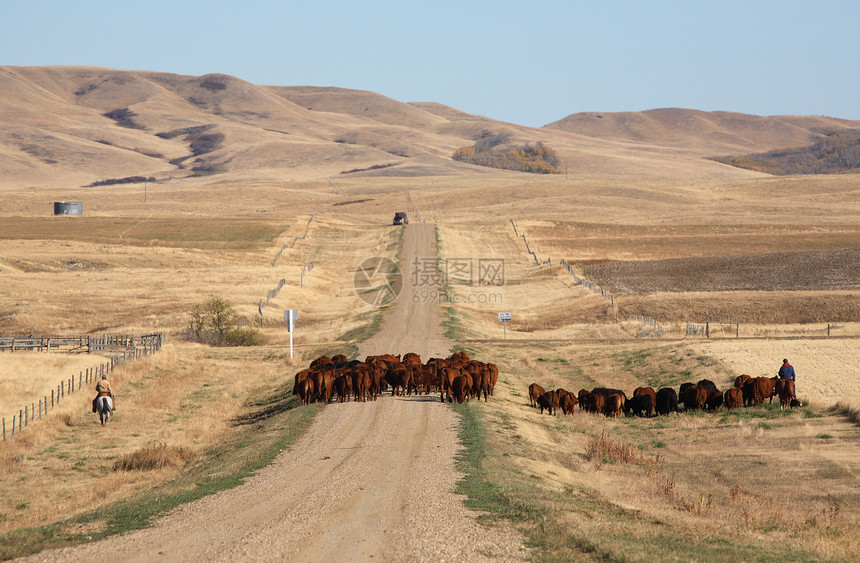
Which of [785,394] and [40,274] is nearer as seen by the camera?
[785,394]

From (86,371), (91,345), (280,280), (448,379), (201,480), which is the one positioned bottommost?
(201,480)

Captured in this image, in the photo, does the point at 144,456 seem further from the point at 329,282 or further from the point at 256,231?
the point at 256,231

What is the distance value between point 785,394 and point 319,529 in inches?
804

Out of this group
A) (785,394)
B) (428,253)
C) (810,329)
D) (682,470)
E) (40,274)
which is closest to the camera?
(682,470)

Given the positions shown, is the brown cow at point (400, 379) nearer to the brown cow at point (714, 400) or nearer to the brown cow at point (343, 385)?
the brown cow at point (343, 385)

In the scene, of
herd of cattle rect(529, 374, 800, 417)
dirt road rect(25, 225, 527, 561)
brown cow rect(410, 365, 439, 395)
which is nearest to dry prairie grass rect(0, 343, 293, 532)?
dirt road rect(25, 225, 527, 561)

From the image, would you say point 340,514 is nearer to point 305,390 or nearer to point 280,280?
point 305,390

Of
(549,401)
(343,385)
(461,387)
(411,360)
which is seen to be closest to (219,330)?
(411,360)

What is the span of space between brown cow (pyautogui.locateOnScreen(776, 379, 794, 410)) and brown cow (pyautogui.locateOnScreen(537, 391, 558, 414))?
7.67 m

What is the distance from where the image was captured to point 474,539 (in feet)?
45.9

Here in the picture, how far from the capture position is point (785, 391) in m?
29.2

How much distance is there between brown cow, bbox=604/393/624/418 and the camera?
3073 cm

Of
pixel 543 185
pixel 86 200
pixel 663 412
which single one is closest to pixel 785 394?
pixel 663 412

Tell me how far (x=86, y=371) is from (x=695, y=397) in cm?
2567
